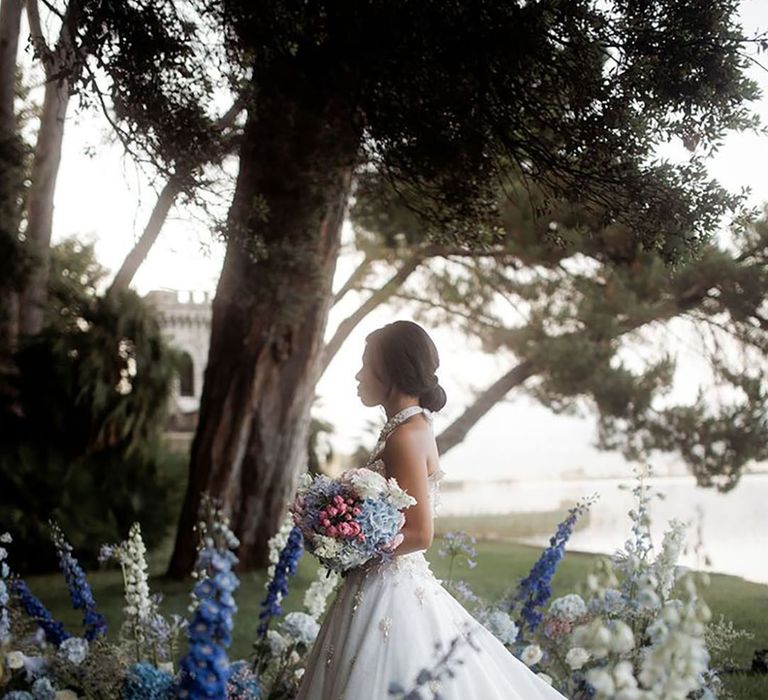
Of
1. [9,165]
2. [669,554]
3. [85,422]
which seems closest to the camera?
[669,554]

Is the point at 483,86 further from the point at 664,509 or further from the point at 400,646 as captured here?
the point at 664,509

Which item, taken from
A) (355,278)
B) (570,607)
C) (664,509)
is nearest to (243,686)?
(570,607)

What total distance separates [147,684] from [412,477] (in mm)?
1051

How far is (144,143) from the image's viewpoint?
4.36 m

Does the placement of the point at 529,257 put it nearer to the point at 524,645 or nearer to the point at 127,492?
the point at 127,492

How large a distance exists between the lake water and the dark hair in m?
0.45

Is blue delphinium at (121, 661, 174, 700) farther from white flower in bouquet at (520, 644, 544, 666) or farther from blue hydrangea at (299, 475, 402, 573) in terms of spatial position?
white flower in bouquet at (520, 644, 544, 666)

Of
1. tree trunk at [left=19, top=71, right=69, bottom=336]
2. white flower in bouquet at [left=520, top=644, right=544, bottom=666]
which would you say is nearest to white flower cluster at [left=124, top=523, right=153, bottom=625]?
white flower in bouquet at [left=520, top=644, right=544, bottom=666]

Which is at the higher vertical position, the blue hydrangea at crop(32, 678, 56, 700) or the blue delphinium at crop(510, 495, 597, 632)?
the blue delphinium at crop(510, 495, 597, 632)

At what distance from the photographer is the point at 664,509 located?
559 cm

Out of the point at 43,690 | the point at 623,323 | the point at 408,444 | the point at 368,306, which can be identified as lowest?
the point at 43,690

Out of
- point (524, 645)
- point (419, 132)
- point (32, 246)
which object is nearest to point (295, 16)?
point (419, 132)

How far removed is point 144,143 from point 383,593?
2.77m

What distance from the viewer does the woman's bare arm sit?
2.53 metres
